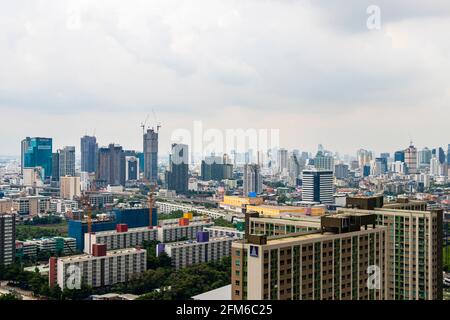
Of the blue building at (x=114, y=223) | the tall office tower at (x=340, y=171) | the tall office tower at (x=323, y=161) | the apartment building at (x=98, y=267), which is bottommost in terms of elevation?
the apartment building at (x=98, y=267)

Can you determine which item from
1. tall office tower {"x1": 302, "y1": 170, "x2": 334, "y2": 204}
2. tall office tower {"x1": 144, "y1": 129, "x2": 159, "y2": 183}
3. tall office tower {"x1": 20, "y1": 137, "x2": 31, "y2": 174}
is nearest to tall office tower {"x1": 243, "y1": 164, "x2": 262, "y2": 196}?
tall office tower {"x1": 302, "y1": 170, "x2": 334, "y2": 204}

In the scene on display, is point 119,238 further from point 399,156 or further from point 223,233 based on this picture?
point 399,156

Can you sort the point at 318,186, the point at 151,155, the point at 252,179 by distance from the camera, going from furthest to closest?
the point at 151,155, the point at 252,179, the point at 318,186

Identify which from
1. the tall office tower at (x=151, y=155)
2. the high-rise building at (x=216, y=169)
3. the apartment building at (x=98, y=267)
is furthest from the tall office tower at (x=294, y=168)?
the apartment building at (x=98, y=267)

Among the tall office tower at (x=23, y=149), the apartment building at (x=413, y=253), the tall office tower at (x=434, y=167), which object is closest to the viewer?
the apartment building at (x=413, y=253)

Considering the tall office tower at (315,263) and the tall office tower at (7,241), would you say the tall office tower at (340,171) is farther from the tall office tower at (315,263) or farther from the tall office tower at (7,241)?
the tall office tower at (315,263)

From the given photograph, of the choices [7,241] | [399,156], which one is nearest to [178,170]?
[399,156]

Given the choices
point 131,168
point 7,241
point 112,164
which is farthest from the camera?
point 131,168
